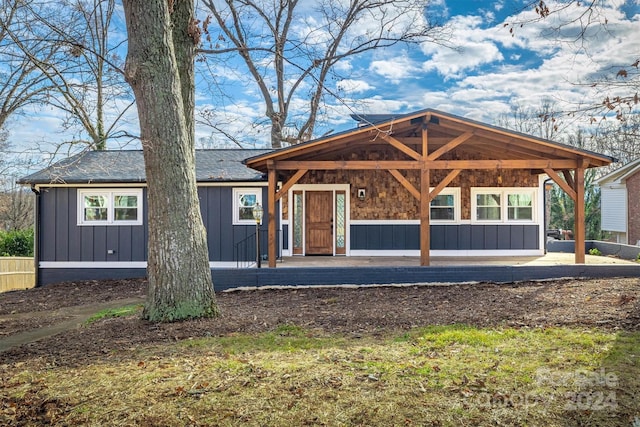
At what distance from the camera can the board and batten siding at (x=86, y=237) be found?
11.9 meters

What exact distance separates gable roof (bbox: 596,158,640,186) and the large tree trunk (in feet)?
62.3

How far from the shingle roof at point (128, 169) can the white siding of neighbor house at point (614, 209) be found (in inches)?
655

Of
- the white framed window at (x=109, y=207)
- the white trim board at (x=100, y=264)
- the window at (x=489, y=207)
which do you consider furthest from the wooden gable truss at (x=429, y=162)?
the white framed window at (x=109, y=207)

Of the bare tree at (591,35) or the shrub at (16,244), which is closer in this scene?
the bare tree at (591,35)

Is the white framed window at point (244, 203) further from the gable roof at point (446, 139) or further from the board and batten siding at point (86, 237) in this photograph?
the gable roof at point (446, 139)

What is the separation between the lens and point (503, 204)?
1217cm

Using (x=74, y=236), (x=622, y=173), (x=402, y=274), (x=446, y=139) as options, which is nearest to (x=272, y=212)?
(x=402, y=274)

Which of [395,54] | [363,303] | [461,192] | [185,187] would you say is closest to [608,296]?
[363,303]

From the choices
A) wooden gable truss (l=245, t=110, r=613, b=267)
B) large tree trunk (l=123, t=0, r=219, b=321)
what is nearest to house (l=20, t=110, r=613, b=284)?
wooden gable truss (l=245, t=110, r=613, b=267)

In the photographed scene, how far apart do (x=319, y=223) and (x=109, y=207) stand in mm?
5640

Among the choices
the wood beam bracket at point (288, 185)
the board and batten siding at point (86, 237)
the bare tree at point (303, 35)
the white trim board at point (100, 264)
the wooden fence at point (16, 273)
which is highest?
the bare tree at point (303, 35)

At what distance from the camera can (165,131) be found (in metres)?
6.07

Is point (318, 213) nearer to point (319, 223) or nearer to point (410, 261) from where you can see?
point (319, 223)

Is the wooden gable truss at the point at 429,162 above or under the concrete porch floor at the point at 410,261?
above
